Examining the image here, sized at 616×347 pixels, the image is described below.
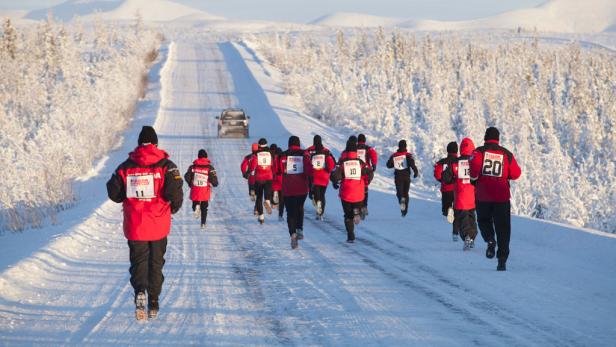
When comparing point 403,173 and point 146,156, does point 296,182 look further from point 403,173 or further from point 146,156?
point 146,156

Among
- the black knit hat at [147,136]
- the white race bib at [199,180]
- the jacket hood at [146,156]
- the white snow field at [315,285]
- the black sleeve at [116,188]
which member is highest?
the black knit hat at [147,136]

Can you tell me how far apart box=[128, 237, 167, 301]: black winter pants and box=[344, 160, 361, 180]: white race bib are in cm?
603

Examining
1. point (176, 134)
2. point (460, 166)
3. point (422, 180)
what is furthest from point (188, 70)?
point (460, 166)

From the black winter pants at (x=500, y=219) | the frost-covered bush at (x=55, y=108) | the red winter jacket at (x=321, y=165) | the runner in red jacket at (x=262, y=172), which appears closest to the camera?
the black winter pants at (x=500, y=219)

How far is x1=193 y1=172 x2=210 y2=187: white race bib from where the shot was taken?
16.5m

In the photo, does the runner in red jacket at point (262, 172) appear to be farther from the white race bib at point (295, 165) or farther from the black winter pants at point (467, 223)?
the black winter pants at point (467, 223)

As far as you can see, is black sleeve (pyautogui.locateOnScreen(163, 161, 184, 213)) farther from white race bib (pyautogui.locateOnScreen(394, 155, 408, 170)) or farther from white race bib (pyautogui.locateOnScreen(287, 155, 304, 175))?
white race bib (pyautogui.locateOnScreen(394, 155, 408, 170))

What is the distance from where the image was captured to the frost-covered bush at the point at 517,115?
23391 millimetres

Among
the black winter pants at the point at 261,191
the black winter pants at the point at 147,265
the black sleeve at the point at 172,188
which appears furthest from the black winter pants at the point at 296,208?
the black sleeve at the point at 172,188

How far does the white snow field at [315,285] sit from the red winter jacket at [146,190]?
1.02 meters

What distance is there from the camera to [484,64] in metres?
78.4

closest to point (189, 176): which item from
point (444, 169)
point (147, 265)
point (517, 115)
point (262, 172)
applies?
point (262, 172)

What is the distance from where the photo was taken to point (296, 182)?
13.4 metres

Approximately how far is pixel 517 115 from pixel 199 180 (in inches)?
1297
